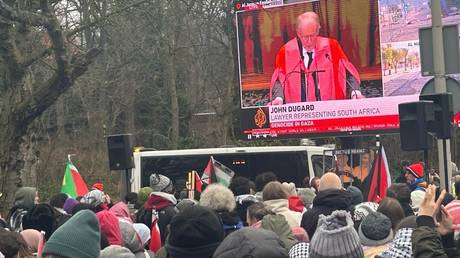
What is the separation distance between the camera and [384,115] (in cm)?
1934

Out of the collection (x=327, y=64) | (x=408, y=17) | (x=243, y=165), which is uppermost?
(x=408, y=17)

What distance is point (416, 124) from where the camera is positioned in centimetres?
1017

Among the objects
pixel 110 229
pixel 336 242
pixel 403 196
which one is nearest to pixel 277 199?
pixel 403 196

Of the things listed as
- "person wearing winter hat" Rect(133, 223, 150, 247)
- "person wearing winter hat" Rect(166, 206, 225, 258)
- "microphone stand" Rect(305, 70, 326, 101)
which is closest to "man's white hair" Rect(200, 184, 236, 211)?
"person wearing winter hat" Rect(133, 223, 150, 247)

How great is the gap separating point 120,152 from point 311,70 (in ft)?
27.0

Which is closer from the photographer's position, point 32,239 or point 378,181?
point 32,239

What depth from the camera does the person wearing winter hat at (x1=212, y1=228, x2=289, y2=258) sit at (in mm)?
3912

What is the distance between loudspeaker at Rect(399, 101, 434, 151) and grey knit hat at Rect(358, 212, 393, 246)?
4.30 meters

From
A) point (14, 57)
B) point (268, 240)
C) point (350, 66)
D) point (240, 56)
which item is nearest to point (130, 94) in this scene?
point (240, 56)

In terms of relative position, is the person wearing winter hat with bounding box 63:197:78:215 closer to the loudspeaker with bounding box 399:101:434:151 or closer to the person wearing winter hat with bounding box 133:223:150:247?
the person wearing winter hat with bounding box 133:223:150:247

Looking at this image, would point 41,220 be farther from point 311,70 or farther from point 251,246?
point 311,70

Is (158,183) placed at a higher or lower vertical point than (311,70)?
lower

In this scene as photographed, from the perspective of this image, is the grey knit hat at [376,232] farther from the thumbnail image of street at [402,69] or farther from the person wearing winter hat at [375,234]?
the thumbnail image of street at [402,69]

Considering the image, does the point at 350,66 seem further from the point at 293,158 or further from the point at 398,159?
the point at 398,159
